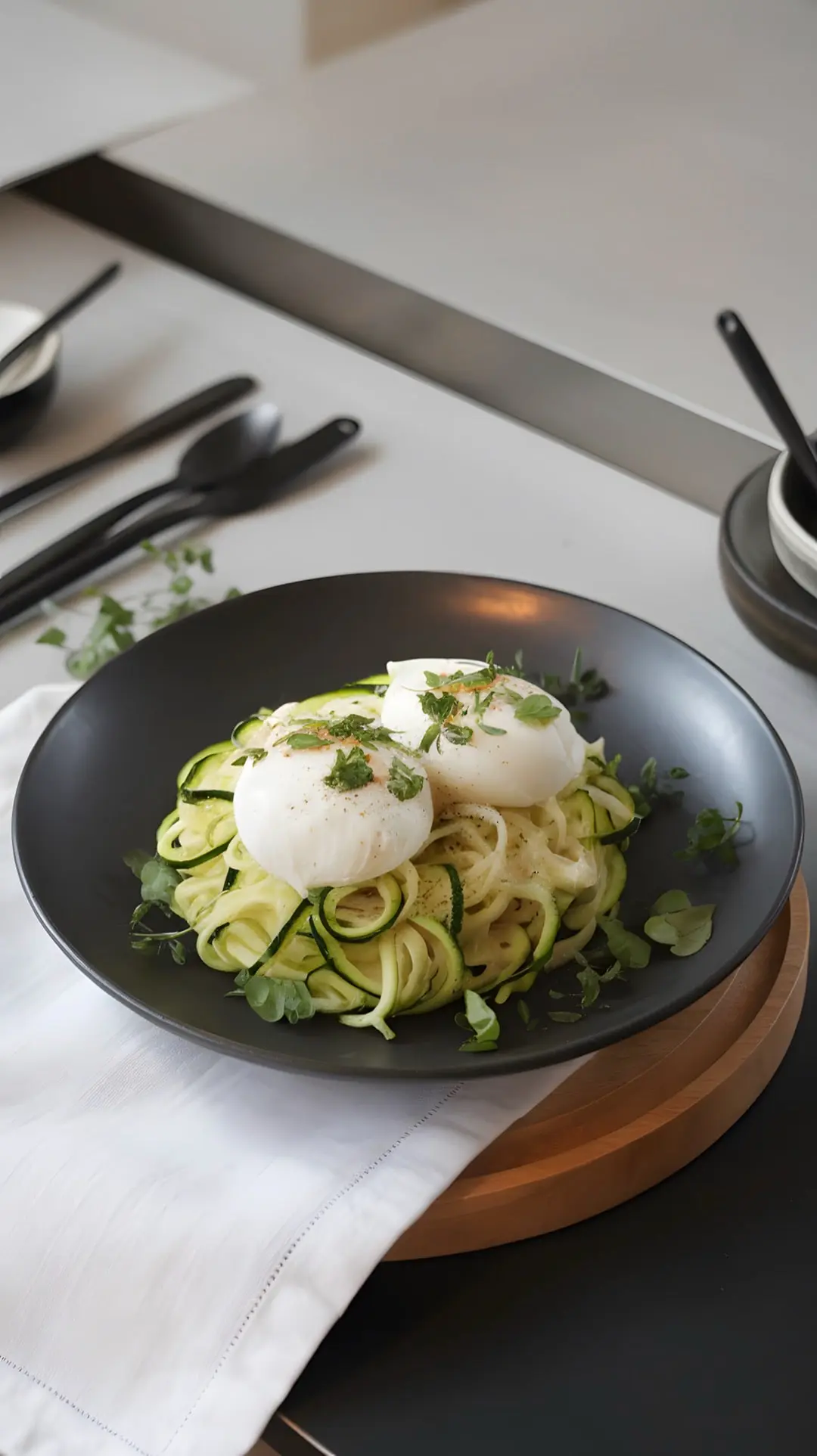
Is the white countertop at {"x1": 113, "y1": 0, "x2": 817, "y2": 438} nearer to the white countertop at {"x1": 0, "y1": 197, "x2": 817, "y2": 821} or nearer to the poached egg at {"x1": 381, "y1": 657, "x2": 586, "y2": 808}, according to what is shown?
the white countertop at {"x1": 0, "y1": 197, "x2": 817, "y2": 821}

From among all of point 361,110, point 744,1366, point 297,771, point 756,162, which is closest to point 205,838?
point 297,771

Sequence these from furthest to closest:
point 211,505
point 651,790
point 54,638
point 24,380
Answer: point 24,380, point 211,505, point 54,638, point 651,790

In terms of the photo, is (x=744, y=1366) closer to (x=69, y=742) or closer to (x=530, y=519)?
(x=69, y=742)

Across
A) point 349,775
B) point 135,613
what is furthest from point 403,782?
point 135,613

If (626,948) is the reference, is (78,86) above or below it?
above

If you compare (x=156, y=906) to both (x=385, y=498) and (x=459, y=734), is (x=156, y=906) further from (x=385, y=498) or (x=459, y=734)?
(x=385, y=498)

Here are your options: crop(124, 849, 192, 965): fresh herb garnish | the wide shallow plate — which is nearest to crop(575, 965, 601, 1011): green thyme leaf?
the wide shallow plate
